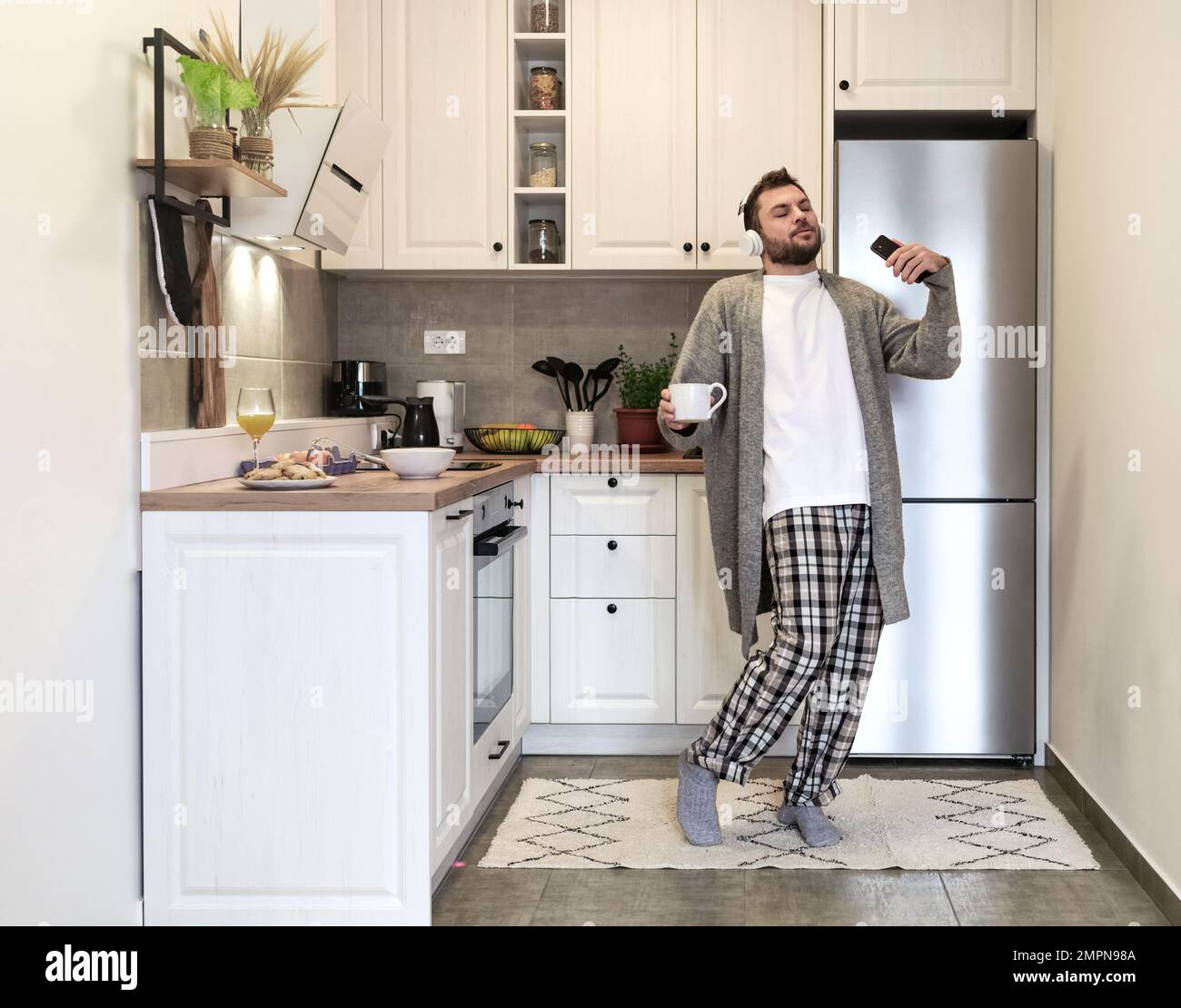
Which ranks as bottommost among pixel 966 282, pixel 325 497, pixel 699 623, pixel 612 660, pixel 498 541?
pixel 612 660

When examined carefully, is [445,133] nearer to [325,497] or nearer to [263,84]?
[263,84]

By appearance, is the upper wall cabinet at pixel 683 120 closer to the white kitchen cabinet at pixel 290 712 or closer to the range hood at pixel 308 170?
the range hood at pixel 308 170

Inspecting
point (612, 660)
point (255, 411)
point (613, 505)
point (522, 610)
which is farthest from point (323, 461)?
point (612, 660)

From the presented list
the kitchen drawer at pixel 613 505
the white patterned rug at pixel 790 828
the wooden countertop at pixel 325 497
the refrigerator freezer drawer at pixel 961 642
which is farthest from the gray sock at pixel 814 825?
the wooden countertop at pixel 325 497

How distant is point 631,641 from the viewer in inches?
137

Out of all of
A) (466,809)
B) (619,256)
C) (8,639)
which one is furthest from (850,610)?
(8,639)

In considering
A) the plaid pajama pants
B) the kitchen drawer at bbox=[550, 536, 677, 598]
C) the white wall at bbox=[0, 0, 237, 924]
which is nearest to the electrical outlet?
the kitchen drawer at bbox=[550, 536, 677, 598]

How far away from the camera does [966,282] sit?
3.30m

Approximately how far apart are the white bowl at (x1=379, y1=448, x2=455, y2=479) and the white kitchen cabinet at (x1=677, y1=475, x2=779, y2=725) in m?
1.07

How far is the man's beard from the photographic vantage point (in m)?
2.75

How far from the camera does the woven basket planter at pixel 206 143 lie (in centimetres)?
234

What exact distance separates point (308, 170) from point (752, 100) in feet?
4.64
